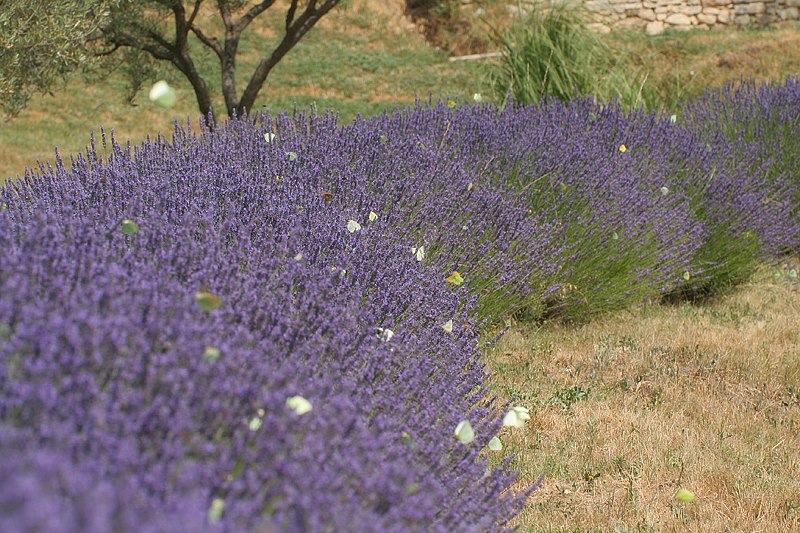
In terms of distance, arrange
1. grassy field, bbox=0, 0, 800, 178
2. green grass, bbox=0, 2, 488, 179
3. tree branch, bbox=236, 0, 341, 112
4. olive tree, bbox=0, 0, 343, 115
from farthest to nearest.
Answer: green grass, bbox=0, 2, 488, 179 → grassy field, bbox=0, 0, 800, 178 → tree branch, bbox=236, 0, 341, 112 → olive tree, bbox=0, 0, 343, 115

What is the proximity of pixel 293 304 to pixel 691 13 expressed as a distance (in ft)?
57.5

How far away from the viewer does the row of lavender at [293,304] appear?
146cm

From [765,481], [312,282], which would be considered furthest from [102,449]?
[765,481]

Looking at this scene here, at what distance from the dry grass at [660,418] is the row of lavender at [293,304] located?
0.27m

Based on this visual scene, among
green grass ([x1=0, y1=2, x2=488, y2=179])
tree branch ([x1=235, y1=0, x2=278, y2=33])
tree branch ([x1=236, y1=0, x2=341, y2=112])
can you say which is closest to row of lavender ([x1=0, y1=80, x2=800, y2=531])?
tree branch ([x1=236, y1=0, x2=341, y2=112])

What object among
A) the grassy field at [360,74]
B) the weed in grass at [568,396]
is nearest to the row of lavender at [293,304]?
the weed in grass at [568,396]

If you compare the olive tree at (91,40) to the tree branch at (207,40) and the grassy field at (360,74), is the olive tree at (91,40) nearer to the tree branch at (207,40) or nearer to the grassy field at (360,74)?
the tree branch at (207,40)

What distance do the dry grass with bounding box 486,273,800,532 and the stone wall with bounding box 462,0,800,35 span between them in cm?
1388

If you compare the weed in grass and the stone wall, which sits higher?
the weed in grass

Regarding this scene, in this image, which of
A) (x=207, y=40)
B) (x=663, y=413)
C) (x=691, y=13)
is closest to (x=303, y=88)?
(x=207, y=40)

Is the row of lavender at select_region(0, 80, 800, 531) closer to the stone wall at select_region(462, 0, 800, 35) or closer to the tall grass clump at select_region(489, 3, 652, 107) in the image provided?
the tall grass clump at select_region(489, 3, 652, 107)

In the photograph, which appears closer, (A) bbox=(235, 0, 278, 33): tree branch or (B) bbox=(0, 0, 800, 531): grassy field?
(B) bbox=(0, 0, 800, 531): grassy field

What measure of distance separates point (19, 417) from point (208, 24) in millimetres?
16605

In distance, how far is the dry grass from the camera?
2986mm
